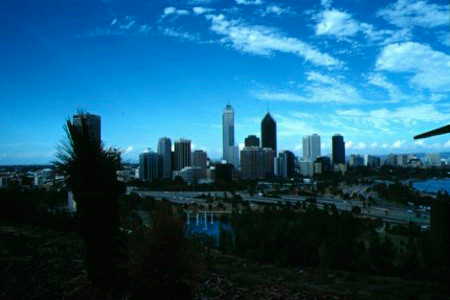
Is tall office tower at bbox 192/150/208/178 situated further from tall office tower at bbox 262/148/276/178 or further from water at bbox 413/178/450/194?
water at bbox 413/178/450/194

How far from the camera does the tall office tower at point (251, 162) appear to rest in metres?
82.4

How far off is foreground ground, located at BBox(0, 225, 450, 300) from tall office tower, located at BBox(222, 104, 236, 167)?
11722 centimetres

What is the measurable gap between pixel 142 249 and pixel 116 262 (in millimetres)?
668

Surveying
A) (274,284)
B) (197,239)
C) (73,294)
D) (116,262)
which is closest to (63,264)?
(73,294)

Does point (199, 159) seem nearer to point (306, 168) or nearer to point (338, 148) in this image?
point (306, 168)

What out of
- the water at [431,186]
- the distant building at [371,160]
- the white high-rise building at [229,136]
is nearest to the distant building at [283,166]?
the water at [431,186]

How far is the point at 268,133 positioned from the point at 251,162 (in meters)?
47.2

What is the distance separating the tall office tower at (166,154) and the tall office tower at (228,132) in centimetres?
4376

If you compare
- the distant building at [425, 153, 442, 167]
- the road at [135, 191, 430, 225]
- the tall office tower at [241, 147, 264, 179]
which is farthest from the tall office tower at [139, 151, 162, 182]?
the distant building at [425, 153, 442, 167]

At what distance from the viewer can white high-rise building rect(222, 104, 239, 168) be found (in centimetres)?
12407

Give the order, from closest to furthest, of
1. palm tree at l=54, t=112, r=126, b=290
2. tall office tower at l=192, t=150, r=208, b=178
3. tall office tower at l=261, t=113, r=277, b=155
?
palm tree at l=54, t=112, r=126, b=290
tall office tower at l=192, t=150, r=208, b=178
tall office tower at l=261, t=113, r=277, b=155

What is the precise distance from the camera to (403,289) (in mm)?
4605

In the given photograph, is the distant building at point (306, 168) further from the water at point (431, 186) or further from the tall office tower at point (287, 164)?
the water at point (431, 186)

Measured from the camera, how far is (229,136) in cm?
13700
